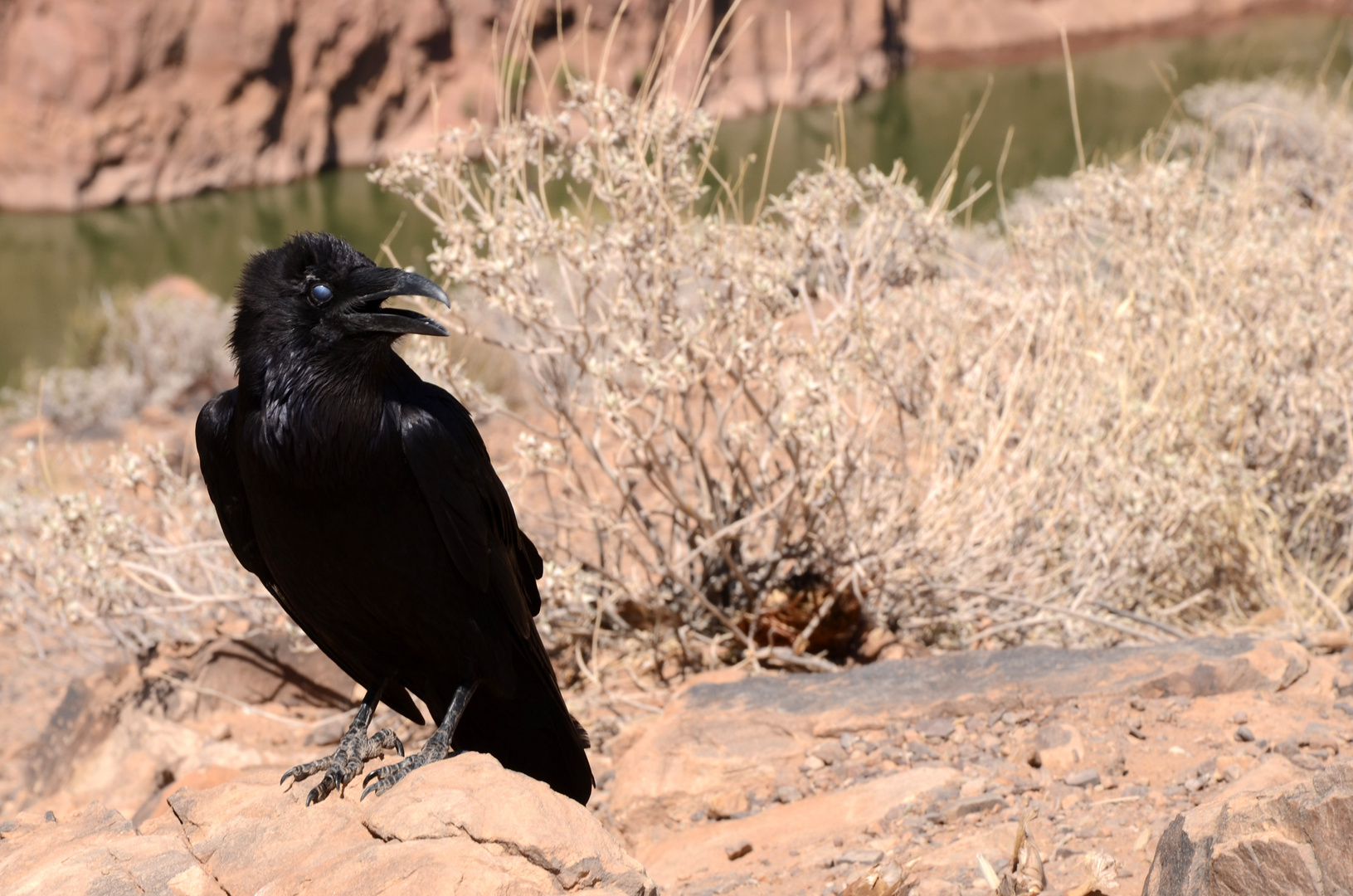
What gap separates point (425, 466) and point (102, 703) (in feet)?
9.83

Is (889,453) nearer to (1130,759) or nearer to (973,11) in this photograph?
(1130,759)

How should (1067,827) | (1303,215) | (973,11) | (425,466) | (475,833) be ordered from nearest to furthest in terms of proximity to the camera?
(475,833)
(425,466)
(1067,827)
(1303,215)
(973,11)

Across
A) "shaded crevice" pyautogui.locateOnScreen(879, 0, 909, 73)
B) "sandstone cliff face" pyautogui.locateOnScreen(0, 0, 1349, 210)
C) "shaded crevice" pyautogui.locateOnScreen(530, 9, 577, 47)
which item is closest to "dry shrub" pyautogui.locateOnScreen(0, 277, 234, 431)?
"sandstone cliff face" pyautogui.locateOnScreen(0, 0, 1349, 210)

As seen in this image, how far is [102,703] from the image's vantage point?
184 inches

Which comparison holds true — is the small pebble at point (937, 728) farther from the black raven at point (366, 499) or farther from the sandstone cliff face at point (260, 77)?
the sandstone cliff face at point (260, 77)

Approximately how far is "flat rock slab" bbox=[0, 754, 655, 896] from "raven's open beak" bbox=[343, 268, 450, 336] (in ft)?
2.83

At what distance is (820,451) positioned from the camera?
3930mm

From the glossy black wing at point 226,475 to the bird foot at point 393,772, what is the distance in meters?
0.57

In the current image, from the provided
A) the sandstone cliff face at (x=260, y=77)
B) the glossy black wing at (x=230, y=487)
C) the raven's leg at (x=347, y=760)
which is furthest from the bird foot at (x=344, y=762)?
the sandstone cliff face at (x=260, y=77)

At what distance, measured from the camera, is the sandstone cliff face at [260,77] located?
60.9 ft

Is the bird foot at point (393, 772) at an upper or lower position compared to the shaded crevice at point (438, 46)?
lower

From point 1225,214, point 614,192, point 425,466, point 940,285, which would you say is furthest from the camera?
point 1225,214

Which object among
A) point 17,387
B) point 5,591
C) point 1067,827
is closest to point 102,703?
point 5,591

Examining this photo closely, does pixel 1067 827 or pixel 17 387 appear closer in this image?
pixel 1067 827
